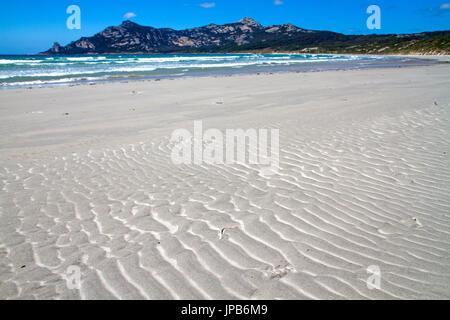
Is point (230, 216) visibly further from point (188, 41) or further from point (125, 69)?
point (188, 41)

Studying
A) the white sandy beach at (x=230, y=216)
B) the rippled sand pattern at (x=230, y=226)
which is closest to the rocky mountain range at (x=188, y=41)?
the white sandy beach at (x=230, y=216)

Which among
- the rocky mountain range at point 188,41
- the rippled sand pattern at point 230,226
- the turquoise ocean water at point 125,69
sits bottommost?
the rippled sand pattern at point 230,226

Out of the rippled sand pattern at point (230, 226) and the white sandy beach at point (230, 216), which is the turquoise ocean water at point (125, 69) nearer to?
the white sandy beach at point (230, 216)

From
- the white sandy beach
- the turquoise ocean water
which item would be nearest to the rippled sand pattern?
the white sandy beach

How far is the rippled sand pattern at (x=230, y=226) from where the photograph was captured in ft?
8.66

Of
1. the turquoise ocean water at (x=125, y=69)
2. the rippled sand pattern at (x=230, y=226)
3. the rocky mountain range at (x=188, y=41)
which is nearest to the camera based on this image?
the rippled sand pattern at (x=230, y=226)

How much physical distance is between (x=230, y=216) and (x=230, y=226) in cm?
23

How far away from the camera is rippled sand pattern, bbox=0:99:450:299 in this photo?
8.66 ft

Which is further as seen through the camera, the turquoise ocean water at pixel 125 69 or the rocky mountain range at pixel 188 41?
the rocky mountain range at pixel 188 41

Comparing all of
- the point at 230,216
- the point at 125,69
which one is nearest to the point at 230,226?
the point at 230,216

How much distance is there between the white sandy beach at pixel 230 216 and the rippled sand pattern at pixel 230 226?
2 centimetres

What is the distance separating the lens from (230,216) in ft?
12.3

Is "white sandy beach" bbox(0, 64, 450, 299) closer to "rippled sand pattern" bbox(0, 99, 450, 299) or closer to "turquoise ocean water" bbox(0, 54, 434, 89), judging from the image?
"rippled sand pattern" bbox(0, 99, 450, 299)

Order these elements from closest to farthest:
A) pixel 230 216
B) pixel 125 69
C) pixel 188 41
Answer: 1. pixel 230 216
2. pixel 125 69
3. pixel 188 41
